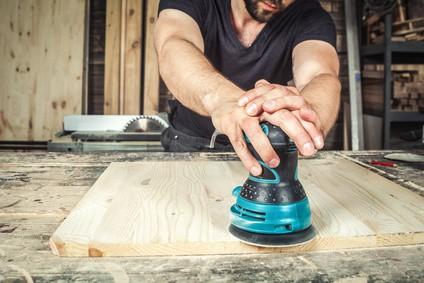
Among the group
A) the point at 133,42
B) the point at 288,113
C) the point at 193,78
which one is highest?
the point at 133,42

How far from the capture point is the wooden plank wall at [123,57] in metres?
3.96

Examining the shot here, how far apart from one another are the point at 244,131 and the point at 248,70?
3.99 feet

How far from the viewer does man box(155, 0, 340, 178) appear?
966 millimetres

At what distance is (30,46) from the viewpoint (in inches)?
155

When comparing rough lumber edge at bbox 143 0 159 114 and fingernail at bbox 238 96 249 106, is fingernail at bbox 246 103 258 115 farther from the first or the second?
rough lumber edge at bbox 143 0 159 114

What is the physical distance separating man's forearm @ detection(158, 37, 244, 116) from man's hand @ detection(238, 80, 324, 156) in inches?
4.6

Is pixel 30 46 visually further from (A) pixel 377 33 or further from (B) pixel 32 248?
(B) pixel 32 248

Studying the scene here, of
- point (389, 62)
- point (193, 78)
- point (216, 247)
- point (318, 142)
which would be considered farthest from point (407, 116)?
point (216, 247)

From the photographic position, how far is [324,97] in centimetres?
139

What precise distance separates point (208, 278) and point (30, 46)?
3.76m

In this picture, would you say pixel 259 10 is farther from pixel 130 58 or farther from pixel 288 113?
pixel 130 58

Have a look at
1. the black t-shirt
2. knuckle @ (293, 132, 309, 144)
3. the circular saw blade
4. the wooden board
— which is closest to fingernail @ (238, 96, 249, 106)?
knuckle @ (293, 132, 309, 144)

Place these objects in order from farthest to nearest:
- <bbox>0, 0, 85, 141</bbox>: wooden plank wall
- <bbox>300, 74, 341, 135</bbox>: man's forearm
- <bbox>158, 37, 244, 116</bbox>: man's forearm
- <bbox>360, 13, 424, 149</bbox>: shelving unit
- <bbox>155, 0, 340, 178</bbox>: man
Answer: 1. <bbox>0, 0, 85, 141</bbox>: wooden plank wall
2. <bbox>360, 13, 424, 149</bbox>: shelving unit
3. <bbox>300, 74, 341, 135</bbox>: man's forearm
4. <bbox>158, 37, 244, 116</bbox>: man's forearm
5. <bbox>155, 0, 340, 178</bbox>: man

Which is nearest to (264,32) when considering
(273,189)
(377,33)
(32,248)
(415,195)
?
(415,195)
